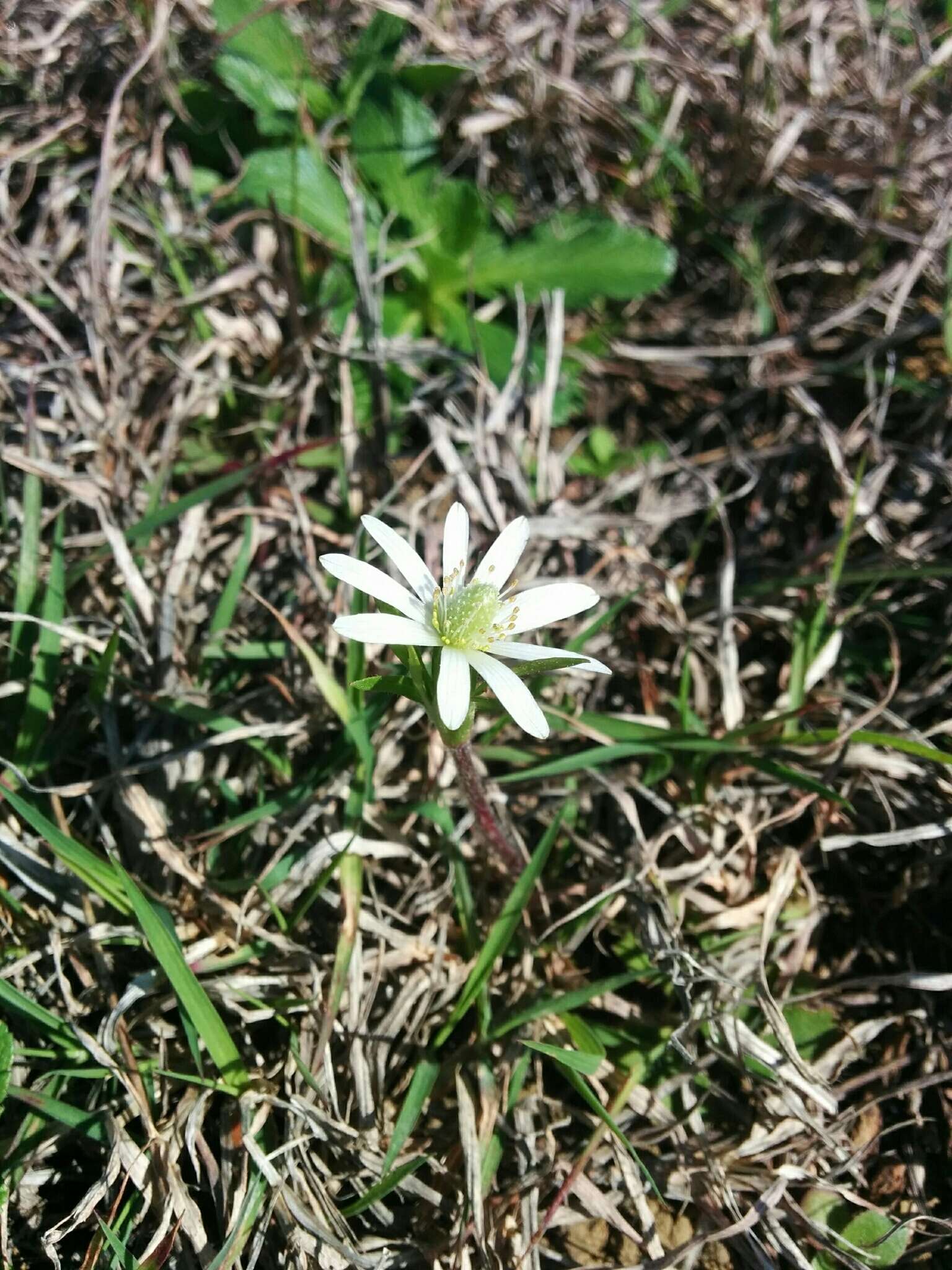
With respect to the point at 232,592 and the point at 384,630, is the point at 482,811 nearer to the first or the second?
the point at 384,630

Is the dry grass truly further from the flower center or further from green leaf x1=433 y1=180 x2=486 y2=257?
the flower center

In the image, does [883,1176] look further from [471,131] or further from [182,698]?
[471,131]

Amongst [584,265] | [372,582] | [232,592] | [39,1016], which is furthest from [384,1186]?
[584,265]

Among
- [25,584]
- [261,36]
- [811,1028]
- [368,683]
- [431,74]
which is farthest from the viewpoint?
[431,74]

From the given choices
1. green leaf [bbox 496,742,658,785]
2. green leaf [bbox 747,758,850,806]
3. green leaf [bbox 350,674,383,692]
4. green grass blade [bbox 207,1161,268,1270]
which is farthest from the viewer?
green leaf [bbox 496,742,658,785]

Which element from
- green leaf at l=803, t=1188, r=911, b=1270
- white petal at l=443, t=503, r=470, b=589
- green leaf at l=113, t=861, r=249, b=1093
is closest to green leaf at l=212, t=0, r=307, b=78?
white petal at l=443, t=503, r=470, b=589
